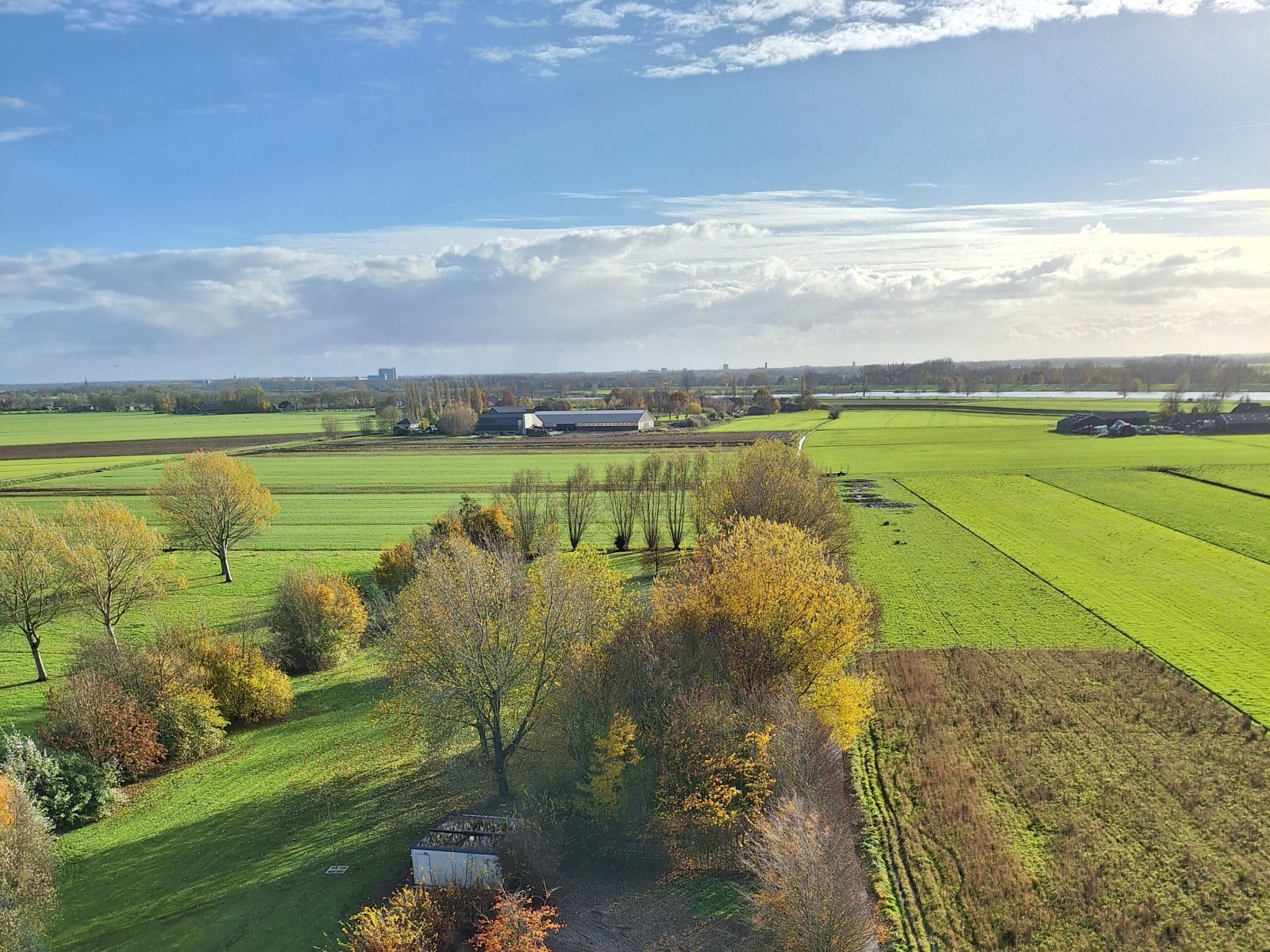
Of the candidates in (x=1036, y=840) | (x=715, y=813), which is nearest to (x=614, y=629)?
(x=715, y=813)

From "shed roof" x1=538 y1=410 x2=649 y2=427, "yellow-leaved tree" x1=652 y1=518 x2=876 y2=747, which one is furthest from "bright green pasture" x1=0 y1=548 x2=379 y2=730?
"shed roof" x1=538 y1=410 x2=649 y2=427

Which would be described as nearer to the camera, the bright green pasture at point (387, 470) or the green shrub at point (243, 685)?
the green shrub at point (243, 685)

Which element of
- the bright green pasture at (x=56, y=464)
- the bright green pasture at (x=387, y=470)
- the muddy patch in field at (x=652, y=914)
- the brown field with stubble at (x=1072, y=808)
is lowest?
the muddy patch in field at (x=652, y=914)

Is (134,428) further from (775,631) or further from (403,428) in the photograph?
(775,631)

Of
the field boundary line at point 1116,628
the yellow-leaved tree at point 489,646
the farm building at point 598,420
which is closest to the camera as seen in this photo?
the yellow-leaved tree at point 489,646

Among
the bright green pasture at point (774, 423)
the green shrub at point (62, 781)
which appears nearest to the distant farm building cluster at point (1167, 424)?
the bright green pasture at point (774, 423)

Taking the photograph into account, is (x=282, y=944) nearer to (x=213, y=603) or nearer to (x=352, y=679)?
(x=352, y=679)

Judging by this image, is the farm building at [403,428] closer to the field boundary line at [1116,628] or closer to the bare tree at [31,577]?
the bare tree at [31,577]
